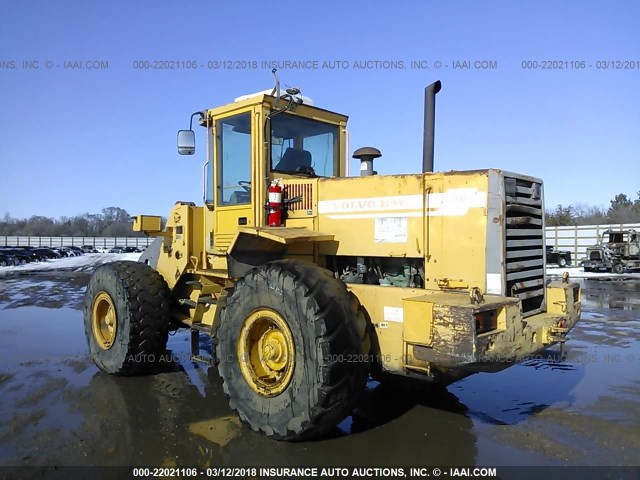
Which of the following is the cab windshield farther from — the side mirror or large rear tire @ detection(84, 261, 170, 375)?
large rear tire @ detection(84, 261, 170, 375)

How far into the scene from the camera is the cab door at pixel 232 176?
616cm

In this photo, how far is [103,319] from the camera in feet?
24.5

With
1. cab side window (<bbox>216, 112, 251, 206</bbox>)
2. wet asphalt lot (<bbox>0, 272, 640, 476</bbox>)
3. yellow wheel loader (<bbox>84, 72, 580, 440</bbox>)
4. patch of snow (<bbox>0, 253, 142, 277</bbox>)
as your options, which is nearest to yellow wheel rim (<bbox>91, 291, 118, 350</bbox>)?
yellow wheel loader (<bbox>84, 72, 580, 440</bbox>)

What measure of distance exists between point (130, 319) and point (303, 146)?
118 inches

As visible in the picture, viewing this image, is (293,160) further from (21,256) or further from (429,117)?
(21,256)

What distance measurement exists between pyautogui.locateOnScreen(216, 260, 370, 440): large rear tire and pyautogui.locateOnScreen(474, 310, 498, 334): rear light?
94 cm

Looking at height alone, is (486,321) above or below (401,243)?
below

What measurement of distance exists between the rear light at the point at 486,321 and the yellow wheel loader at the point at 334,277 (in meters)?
0.01

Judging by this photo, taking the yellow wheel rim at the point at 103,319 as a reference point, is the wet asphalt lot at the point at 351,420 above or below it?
below

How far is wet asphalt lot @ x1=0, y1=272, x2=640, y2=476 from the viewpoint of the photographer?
4387 millimetres

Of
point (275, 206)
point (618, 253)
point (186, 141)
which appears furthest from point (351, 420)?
point (618, 253)

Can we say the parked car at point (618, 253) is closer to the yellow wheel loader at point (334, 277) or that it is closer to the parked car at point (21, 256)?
the yellow wheel loader at point (334, 277)

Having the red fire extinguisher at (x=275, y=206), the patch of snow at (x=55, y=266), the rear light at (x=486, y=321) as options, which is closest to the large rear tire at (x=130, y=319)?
the red fire extinguisher at (x=275, y=206)

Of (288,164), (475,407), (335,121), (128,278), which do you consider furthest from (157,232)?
(475,407)
